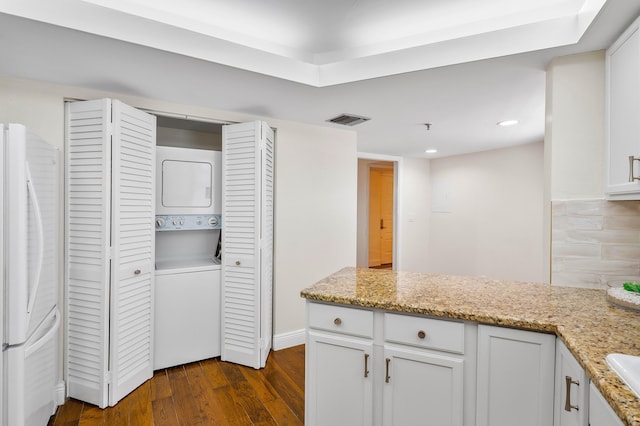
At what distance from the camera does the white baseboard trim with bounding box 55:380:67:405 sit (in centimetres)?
223

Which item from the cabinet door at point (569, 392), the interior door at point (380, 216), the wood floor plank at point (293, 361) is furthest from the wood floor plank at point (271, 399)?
the interior door at point (380, 216)

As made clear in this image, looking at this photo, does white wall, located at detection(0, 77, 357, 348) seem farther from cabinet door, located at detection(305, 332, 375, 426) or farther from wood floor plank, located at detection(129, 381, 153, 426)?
cabinet door, located at detection(305, 332, 375, 426)

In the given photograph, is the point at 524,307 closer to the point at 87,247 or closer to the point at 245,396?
the point at 245,396

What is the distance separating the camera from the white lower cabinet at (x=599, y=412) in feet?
2.75

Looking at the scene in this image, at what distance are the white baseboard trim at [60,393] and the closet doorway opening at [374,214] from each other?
15.9ft

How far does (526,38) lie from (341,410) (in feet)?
6.95

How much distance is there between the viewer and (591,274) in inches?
72.4

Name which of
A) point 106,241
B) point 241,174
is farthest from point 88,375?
point 241,174

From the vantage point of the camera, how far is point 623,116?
161cm

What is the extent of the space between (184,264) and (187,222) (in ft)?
1.21

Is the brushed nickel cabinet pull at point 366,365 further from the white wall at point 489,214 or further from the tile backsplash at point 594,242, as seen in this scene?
the white wall at point 489,214

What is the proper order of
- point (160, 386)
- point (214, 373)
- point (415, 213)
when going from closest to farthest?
1. point (160, 386)
2. point (214, 373)
3. point (415, 213)

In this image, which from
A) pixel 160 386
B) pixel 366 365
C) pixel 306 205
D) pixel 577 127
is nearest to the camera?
pixel 366 365

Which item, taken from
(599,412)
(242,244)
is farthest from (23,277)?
(599,412)
